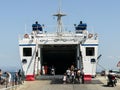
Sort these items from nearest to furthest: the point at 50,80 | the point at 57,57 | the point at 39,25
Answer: the point at 50,80
the point at 39,25
the point at 57,57

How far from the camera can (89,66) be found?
1506 inches

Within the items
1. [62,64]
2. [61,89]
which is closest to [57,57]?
[62,64]

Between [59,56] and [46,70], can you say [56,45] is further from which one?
[59,56]

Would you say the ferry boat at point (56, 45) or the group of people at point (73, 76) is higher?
the ferry boat at point (56, 45)

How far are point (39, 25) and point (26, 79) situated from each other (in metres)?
6.64

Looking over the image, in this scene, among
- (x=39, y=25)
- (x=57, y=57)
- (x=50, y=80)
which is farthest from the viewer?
(x=57, y=57)

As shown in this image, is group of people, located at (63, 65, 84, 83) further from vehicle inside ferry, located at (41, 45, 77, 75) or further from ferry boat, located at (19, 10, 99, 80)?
vehicle inside ferry, located at (41, 45, 77, 75)

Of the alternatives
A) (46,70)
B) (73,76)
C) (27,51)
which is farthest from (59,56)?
(73,76)

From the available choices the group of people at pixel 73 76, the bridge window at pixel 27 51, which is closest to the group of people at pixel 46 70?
the bridge window at pixel 27 51

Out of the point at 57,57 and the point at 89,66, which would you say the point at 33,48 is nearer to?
the point at 89,66

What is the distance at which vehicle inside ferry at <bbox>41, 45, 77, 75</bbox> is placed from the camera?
140ft

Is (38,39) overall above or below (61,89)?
above

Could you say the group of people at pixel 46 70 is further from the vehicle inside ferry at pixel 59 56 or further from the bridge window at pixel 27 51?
the bridge window at pixel 27 51

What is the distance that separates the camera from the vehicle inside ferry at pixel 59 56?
4267 cm
